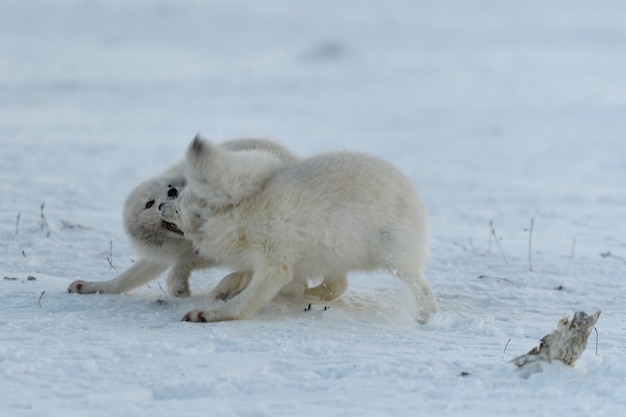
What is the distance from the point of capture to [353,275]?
6.75m

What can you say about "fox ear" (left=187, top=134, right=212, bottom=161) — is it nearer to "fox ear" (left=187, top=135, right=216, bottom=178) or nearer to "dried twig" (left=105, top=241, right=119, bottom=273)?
"fox ear" (left=187, top=135, right=216, bottom=178)

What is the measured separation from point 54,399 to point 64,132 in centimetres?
1164

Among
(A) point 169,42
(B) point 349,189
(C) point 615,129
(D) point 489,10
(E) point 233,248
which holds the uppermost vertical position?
(D) point 489,10

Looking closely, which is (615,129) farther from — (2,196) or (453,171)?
(2,196)

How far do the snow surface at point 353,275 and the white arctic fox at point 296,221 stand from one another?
25 centimetres

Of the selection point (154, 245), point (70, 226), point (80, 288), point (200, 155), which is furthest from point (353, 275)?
point (70, 226)

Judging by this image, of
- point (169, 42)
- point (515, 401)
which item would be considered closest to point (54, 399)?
point (515, 401)

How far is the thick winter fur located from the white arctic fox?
1.18 ft

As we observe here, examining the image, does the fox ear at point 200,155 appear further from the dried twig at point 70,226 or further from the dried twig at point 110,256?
the dried twig at point 70,226

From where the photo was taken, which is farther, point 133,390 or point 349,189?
point 349,189

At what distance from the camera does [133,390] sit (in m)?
3.68

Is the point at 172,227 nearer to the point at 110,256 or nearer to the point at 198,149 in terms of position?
the point at 198,149

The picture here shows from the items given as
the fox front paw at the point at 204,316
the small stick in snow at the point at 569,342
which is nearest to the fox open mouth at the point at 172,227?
the fox front paw at the point at 204,316

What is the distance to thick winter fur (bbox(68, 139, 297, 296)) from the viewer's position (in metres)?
5.67
